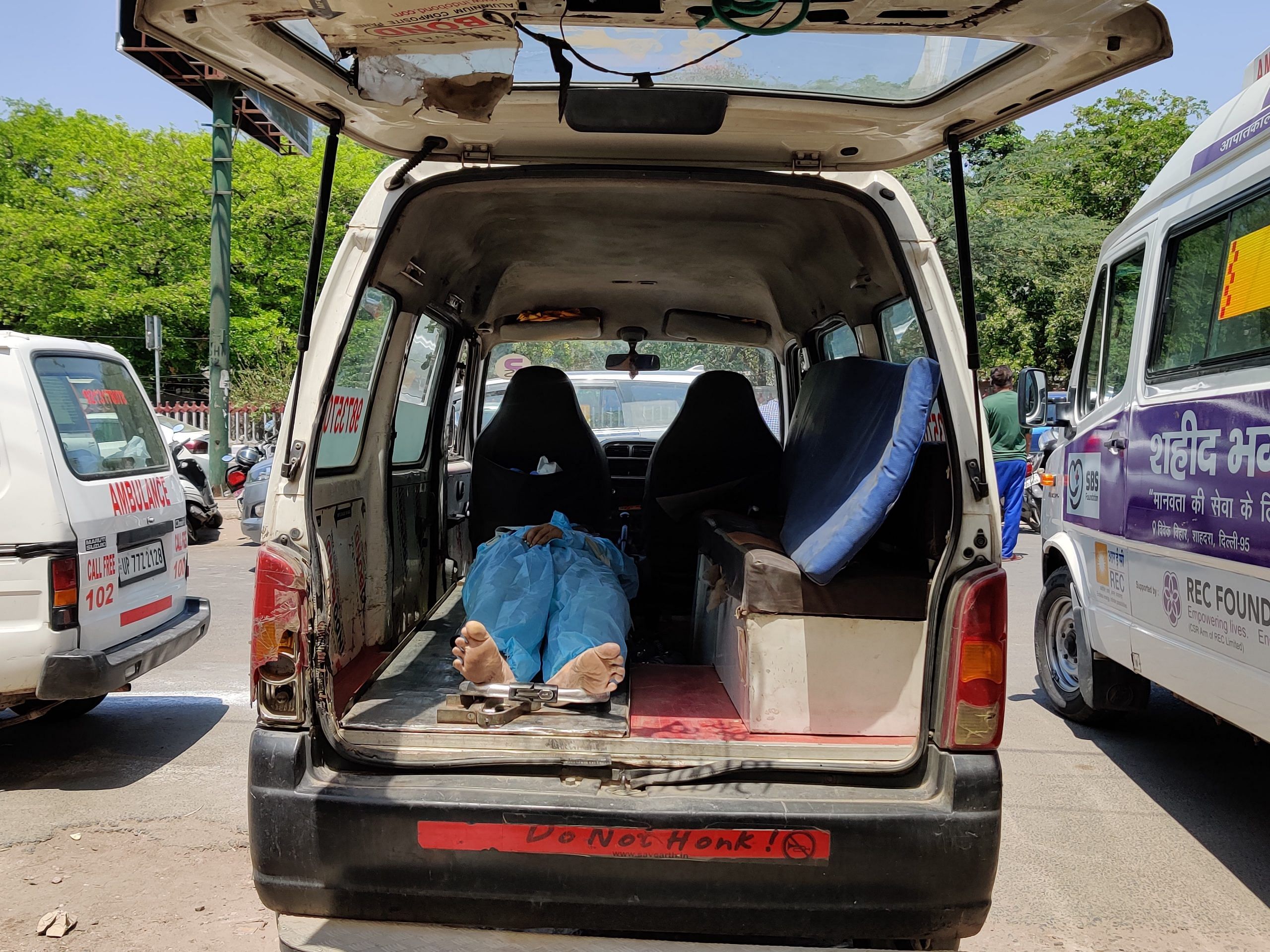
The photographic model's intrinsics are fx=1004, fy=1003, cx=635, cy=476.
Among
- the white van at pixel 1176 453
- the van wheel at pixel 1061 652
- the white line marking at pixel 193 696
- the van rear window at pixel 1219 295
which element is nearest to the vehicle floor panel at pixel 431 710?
the white van at pixel 1176 453

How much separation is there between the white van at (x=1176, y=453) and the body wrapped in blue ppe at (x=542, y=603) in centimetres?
227

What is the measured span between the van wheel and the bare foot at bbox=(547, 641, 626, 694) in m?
3.41

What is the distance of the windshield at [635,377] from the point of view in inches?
250

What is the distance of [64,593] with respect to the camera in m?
4.36

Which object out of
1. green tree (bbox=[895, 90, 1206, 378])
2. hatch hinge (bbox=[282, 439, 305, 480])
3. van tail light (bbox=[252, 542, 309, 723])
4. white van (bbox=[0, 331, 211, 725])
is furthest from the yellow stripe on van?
green tree (bbox=[895, 90, 1206, 378])

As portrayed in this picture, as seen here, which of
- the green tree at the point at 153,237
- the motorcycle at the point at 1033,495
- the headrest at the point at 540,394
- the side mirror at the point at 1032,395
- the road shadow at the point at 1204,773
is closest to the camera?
the road shadow at the point at 1204,773

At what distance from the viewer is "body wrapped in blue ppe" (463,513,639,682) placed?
331 cm

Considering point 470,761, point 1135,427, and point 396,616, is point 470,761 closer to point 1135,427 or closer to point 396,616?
point 396,616

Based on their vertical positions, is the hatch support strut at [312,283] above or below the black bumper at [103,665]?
above

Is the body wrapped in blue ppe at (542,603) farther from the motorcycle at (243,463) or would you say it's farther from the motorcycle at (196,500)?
the motorcycle at (243,463)

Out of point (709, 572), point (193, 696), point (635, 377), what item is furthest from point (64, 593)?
point (635, 377)

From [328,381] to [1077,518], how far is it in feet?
14.2

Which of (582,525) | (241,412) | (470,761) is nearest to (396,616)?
(582,525)

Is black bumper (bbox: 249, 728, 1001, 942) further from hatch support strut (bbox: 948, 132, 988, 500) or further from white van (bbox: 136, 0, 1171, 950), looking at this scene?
hatch support strut (bbox: 948, 132, 988, 500)
